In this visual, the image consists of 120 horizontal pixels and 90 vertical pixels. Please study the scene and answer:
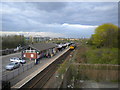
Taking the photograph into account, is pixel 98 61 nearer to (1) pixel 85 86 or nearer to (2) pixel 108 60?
(2) pixel 108 60

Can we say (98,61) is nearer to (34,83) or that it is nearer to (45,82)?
(45,82)

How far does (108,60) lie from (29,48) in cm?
1614

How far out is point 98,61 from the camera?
1171 centimetres

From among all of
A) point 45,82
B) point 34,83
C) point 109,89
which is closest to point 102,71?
point 109,89

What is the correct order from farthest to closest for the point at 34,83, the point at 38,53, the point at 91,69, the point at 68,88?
1. the point at 38,53
2. the point at 91,69
3. the point at 34,83
4. the point at 68,88

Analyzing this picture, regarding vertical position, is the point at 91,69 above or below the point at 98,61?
below

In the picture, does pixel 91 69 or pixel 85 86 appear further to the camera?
pixel 91 69

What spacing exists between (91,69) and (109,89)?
8.26 feet

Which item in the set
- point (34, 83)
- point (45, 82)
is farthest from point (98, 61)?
point (34, 83)

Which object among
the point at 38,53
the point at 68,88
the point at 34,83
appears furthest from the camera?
the point at 38,53

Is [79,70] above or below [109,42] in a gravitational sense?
below

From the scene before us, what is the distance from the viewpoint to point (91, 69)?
11.7 meters

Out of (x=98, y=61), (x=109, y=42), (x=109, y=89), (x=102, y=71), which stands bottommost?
(x=109, y=89)

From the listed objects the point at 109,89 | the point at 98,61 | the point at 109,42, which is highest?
the point at 109,42
